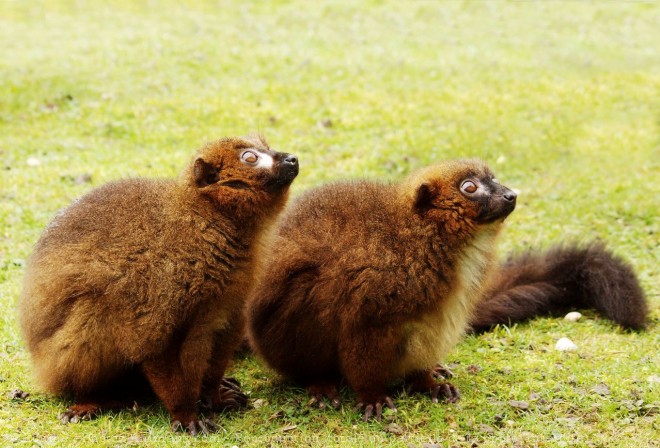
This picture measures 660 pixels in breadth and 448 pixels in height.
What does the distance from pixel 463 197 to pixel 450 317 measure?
3.15 feet

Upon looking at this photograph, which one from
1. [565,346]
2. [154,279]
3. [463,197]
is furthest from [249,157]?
[565,346]

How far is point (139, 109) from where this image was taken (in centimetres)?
1531

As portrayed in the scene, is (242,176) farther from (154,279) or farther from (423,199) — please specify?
(423,199)

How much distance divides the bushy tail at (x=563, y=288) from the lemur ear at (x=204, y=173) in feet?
10.6

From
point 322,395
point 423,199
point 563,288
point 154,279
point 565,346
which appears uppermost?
point 423,199

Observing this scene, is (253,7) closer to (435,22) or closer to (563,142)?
(435,22)

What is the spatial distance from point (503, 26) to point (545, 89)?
6.74 m

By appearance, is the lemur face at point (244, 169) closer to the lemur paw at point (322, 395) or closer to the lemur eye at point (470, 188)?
the lemur eye at point (470, 188)

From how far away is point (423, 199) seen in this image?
260 inches

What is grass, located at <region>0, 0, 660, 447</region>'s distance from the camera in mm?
6543

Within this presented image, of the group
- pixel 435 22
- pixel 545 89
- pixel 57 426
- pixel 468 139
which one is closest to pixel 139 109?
pixel 468 139

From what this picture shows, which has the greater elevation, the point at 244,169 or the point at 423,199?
the point at 244,169

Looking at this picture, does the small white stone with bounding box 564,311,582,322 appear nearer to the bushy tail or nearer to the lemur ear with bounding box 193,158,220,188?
the bushy tail

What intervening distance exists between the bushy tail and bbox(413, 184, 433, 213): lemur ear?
1.94m
